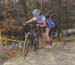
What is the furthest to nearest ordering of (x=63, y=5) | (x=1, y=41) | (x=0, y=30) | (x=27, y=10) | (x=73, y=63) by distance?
(x=63, y=5), (x=27, y=10), (x=0, y=30), (x=1, y=41), (x=73, y=63)

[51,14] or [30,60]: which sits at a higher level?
[51,14]

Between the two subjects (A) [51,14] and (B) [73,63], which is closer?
(B) [73,63]

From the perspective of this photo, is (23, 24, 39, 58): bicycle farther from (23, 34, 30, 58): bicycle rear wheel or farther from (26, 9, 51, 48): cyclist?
(26, 9, 51, 48): cyclist

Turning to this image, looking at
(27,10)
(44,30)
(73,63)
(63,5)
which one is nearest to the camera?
(73,63)

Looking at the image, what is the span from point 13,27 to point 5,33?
1.44ft

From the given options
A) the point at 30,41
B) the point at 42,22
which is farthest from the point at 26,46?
the point at 42,22

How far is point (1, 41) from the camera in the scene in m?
13.6

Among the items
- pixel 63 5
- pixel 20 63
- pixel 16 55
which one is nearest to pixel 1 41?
pixel 16 55

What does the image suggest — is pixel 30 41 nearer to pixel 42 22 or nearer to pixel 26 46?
pixel 26 46

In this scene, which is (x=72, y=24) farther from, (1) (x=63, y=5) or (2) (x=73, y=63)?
(2) (x=73, y=63)

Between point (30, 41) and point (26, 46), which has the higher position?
point (30, 41)

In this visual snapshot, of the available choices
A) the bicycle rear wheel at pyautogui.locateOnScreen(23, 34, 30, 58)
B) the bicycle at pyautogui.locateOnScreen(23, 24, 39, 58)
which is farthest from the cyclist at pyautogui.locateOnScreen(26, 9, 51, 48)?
the bicycle rear wheel at pyautogui.locateOnScreen(23, 34, 30, 58)

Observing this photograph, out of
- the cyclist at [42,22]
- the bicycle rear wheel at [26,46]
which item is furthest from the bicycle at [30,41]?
the cyclist at [42,22]

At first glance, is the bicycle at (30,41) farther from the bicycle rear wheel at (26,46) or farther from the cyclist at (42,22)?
→ the cyclist at (42,22)
